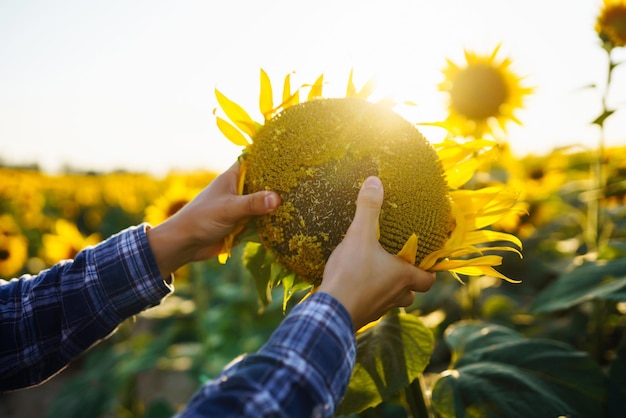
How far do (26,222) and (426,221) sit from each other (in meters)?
8.30

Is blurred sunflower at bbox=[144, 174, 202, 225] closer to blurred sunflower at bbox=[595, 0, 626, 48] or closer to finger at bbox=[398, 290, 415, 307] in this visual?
finger at bbox=[398, 290, 415, 307]

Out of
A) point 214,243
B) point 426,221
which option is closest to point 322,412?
point 426,221

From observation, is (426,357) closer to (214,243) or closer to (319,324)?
(319,324)

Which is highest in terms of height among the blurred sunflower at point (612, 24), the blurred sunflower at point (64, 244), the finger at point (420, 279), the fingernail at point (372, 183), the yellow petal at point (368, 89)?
the blurred sunflower at point (612, 24)

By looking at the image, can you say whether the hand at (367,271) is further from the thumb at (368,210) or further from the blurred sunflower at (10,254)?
the blurred sunflower at (10,254)

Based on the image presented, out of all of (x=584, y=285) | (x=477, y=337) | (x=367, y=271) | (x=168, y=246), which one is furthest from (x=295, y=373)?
(x=584, y=285)

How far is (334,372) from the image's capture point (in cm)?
95

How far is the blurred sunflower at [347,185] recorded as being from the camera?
3.96ft

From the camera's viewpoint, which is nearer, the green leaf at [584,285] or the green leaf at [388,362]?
the green leaf at [388,362]

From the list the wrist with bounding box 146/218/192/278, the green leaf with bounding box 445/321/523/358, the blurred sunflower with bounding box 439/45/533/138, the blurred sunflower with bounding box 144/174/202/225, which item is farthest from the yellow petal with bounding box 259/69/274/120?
the blurred sunflower with bounding box 144/174/202/225

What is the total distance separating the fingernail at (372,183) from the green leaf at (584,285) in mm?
791

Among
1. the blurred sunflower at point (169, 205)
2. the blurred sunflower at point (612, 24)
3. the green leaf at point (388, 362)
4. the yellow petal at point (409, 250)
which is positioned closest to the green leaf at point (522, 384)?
the green leaf at point (388, 362)

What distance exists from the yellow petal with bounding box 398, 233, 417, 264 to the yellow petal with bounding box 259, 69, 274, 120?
542 mm

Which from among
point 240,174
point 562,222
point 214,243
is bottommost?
point 562,222
